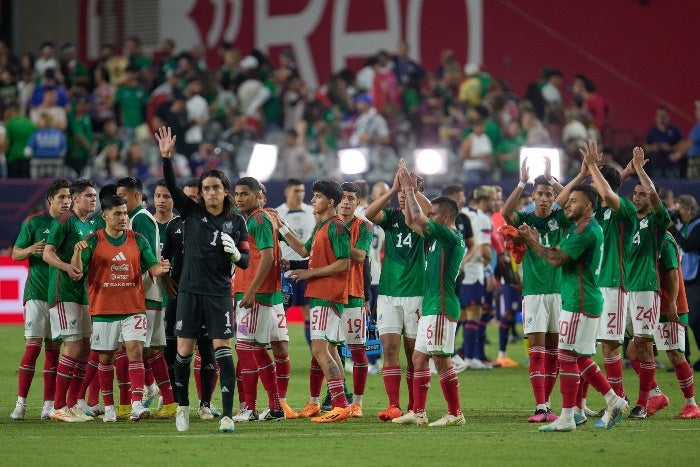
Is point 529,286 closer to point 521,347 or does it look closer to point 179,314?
point 179,314

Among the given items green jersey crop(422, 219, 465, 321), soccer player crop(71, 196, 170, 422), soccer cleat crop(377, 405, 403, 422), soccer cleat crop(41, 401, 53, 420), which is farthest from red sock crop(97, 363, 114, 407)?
green jersey crop(422, 219, 465, 321)

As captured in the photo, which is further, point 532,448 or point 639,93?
point 639,93

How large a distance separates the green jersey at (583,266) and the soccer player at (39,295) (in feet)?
16.2

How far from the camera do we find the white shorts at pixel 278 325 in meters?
12.6

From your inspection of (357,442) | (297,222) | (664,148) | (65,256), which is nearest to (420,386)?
(357,442)

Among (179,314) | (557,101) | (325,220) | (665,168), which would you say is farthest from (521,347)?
(179,314)

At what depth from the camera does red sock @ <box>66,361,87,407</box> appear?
12.7 m

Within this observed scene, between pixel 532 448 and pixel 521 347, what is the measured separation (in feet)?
→ 35.0

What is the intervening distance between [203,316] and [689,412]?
479cm

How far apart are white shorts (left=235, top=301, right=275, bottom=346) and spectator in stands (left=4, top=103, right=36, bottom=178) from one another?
1340 cm

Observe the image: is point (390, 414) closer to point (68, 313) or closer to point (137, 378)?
point (137, 378)

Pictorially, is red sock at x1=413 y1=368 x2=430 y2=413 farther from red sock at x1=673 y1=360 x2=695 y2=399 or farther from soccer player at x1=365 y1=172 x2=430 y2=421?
red sock at x1=673 y1=360 x2=695 y2=399

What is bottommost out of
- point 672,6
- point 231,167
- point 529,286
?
point 529,286

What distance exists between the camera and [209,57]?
113 feet
